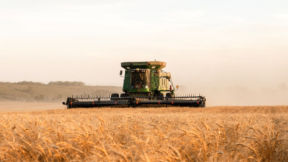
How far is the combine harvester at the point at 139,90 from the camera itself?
22906mm

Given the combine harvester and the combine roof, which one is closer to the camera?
the combine harvester

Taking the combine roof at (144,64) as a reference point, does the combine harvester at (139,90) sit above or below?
below

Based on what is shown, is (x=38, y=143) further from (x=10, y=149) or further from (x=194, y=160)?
(x=194, y=160)

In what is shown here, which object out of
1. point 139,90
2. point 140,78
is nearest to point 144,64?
point 140,78

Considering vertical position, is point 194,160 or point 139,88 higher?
point 139,88

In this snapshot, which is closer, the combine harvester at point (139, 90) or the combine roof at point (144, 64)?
the combine harvester at point (139, 90)

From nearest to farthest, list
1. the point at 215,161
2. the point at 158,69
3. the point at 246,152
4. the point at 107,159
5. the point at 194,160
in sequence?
1. the point at 107,159
2. the point at 215,161
3. the point at 194,160
4. the point at 246,152
5. the point at 158,69

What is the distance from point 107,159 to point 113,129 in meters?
2.99

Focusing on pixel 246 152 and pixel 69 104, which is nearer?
pixel 246 152

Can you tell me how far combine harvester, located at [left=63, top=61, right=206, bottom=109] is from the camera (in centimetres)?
2291

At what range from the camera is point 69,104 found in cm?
2394

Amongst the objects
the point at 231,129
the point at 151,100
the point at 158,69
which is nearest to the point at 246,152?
the point at 231,129

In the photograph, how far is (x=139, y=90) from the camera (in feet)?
78.8

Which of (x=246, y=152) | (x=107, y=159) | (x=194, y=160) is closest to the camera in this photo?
(x=107, y=159)
